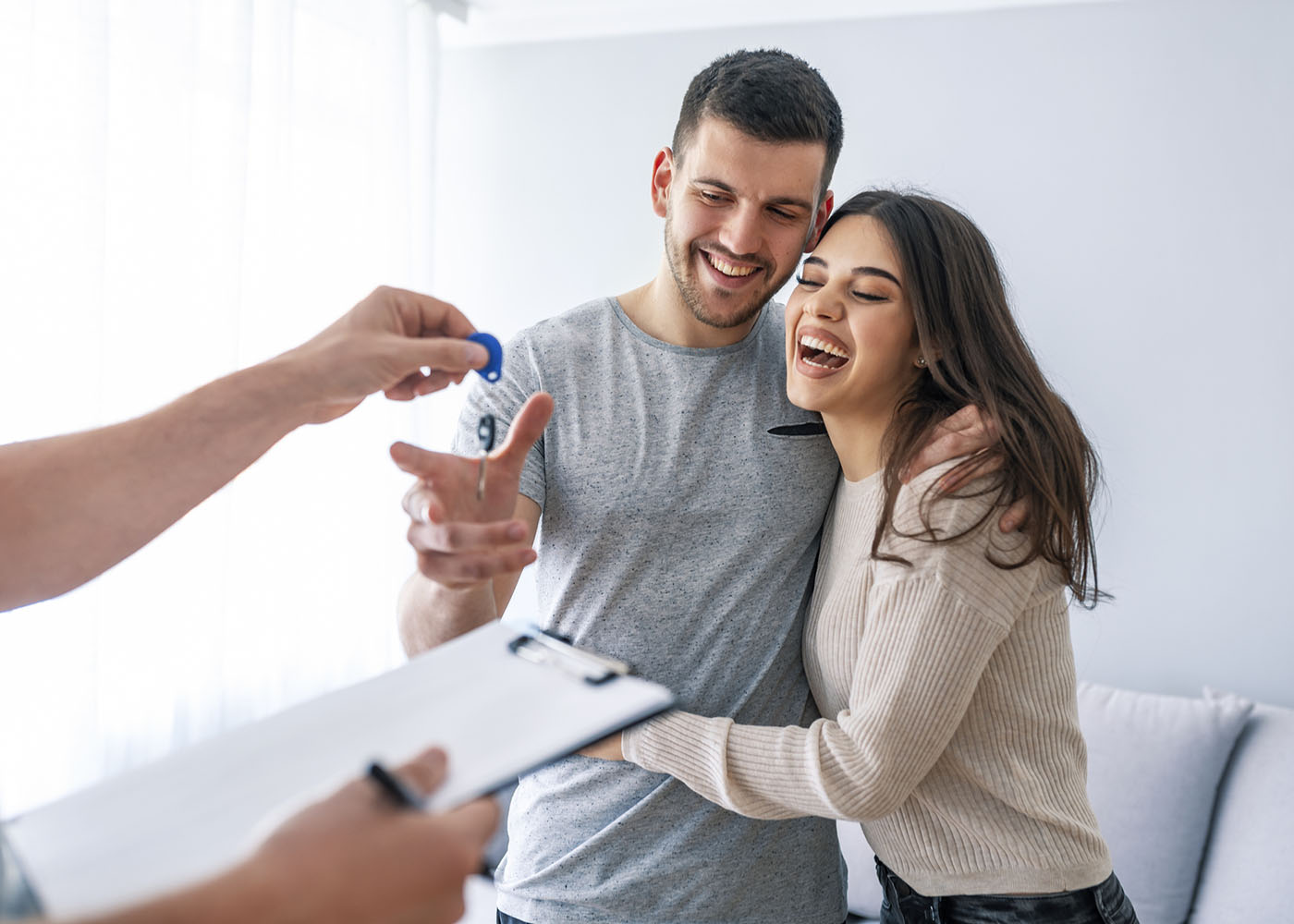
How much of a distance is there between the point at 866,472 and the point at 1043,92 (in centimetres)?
171

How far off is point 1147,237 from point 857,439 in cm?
155

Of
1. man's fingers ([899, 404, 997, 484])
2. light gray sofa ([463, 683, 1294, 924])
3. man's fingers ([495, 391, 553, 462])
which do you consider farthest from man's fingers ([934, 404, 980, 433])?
light gray sofa ([463, 683, 1294, 924])

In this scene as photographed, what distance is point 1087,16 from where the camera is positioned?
256cm

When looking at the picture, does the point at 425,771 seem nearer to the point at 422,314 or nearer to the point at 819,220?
the point at 422,314

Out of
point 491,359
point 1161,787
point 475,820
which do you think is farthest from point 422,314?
point 1161,787

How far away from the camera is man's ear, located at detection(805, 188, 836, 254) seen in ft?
5.05

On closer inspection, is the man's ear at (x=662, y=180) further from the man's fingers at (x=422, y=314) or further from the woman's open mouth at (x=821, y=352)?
the man's fingers at (x=422, y=314)

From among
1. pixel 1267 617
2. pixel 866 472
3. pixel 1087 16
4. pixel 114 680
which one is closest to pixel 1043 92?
pixel 1087 16

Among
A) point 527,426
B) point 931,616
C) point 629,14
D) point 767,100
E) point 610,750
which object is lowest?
point 610,750

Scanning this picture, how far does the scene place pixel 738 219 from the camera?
146 centimetres

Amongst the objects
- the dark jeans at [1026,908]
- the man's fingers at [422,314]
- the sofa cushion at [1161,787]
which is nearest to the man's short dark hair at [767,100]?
the man's fingers at [422,314]

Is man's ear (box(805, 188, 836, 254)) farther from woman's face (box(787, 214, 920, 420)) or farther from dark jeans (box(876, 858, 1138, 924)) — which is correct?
dark jeans (box(876, 858, 1138, 924))

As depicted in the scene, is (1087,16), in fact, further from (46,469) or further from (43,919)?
(43,919)

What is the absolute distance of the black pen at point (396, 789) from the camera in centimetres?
57
